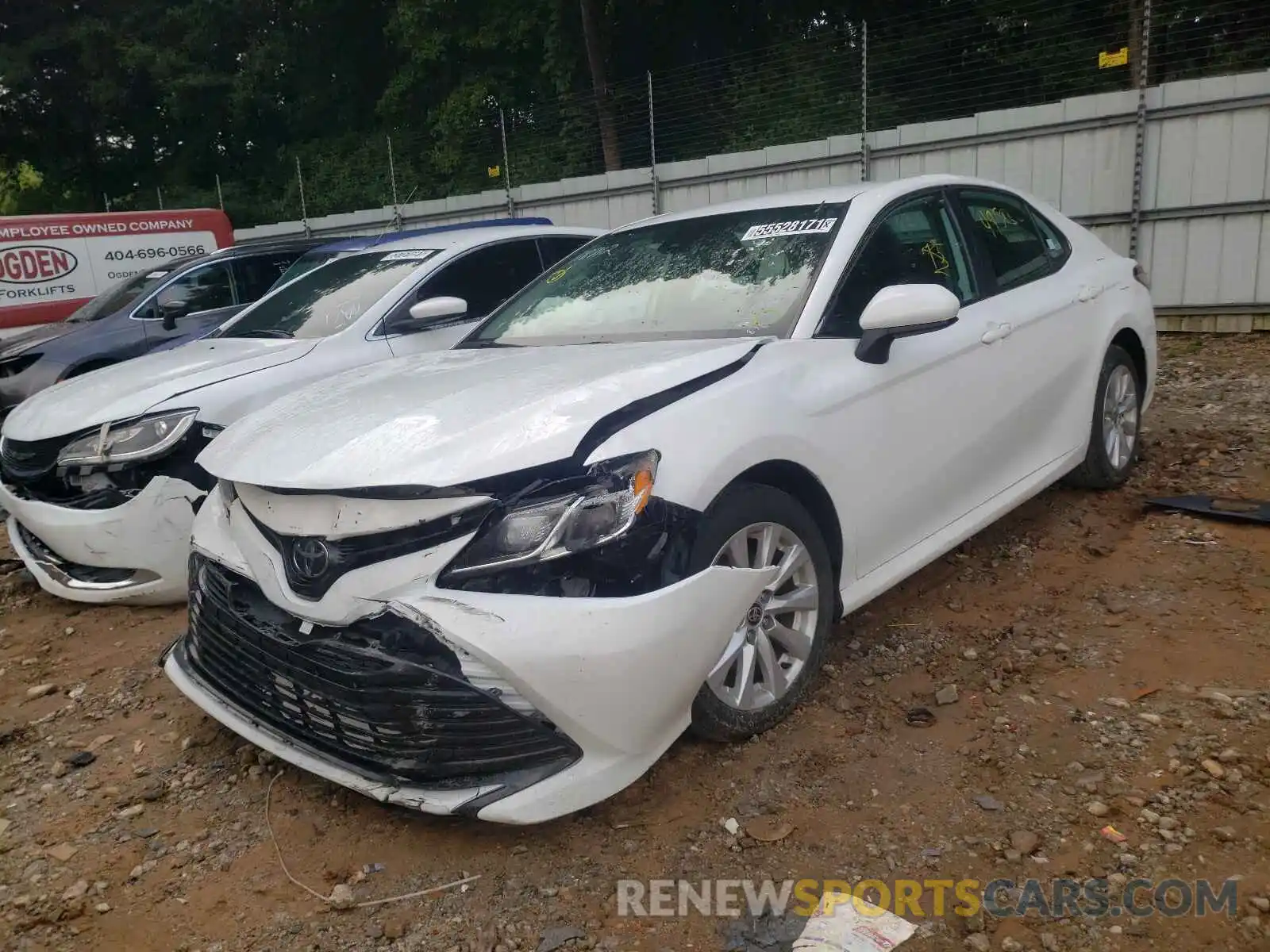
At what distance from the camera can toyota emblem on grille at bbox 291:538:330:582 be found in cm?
240

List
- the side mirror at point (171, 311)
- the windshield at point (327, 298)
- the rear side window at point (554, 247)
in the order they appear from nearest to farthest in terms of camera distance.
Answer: the windshield at point (327, 298) < the rear side window at point (554, 247) < the side mirror at point (171, 311)

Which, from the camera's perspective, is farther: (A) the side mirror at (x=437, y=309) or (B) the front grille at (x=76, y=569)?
(A) the side mirror at (x=437, y=309)

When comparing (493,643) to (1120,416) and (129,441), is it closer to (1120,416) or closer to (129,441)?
(129,441)

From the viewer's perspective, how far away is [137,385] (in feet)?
14.4

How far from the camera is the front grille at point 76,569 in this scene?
421 centimetres

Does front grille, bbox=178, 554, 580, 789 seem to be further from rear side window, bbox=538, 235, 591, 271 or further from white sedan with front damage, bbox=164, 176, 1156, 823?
rear side window, bbox=538, 235, 591, 271

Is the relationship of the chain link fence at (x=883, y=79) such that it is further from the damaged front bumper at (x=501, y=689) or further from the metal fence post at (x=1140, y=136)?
the damaged front bumper at (x=501, y=689)

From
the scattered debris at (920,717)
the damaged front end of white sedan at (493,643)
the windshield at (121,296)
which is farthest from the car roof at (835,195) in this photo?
the windshield at (121,296)

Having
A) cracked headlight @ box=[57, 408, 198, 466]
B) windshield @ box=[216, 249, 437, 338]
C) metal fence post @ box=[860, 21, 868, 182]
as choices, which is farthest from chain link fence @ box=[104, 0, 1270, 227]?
cracked headlight @ box=[57, 408, 198, 466]

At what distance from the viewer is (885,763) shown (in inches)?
106

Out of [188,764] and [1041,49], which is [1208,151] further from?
[188,764]

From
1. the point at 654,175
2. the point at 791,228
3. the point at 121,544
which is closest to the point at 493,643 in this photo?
the point at 791,228

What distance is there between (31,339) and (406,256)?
438cm

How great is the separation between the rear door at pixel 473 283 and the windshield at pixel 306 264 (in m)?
1.07
